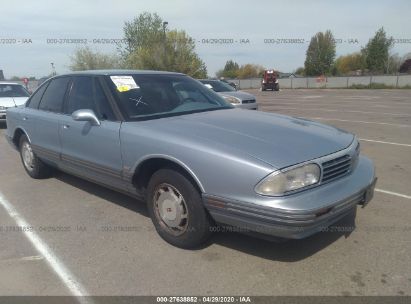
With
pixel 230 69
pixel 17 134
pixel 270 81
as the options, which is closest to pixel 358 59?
pixel 230 69

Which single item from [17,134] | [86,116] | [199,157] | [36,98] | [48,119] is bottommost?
[17,134]

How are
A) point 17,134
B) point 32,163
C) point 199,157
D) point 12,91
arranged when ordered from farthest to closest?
point 12,91 → point 17,134 → point 32,163 → point 199,157

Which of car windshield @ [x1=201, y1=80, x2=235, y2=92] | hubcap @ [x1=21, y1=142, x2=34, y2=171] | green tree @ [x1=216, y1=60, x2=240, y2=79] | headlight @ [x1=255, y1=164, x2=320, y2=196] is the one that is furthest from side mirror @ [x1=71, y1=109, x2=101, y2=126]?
green tree @ [x1=216, y1=60, x2=240, y2=79]

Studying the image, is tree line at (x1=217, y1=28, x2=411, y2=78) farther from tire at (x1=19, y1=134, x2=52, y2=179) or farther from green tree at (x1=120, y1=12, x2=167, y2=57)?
tire at (x1=19, y1=134, x2=52, y2=179)

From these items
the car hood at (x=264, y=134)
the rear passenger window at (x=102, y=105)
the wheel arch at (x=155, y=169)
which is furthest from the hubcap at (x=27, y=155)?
the car hood at (x=264, y=134)

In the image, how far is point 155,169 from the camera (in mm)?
3654

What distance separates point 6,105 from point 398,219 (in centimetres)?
1106

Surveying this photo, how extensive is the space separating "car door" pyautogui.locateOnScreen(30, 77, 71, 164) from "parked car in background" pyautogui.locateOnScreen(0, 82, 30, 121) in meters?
6.61

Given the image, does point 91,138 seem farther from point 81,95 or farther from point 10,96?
point 10,96

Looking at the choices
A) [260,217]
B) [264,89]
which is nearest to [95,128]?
[260,217]

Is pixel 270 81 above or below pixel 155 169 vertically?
above

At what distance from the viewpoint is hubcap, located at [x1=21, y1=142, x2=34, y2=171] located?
5730 mm

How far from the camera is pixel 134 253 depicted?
3.44m

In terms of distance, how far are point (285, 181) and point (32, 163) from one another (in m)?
4.32
